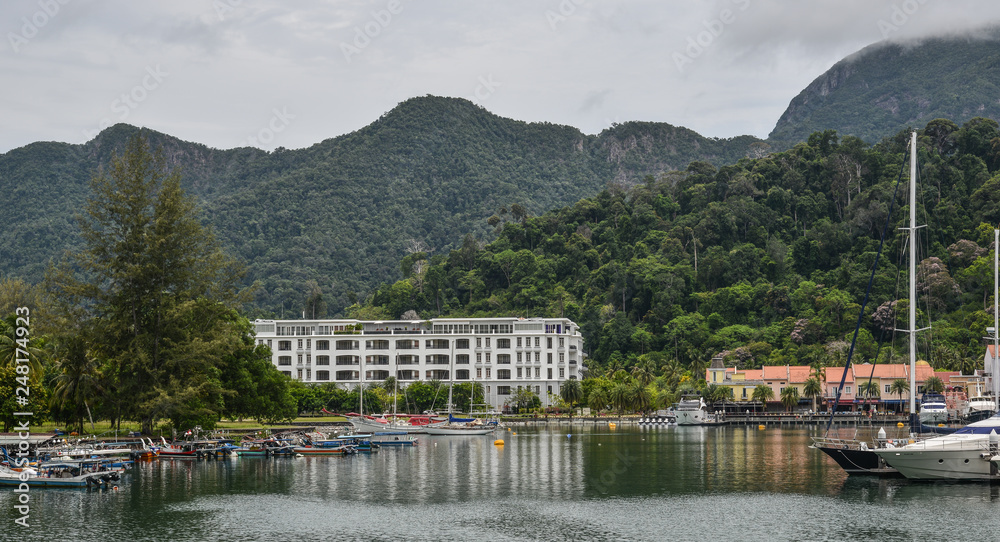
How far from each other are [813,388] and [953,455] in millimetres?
96449

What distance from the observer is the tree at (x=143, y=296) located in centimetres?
7256

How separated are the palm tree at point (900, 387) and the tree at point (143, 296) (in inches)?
4122

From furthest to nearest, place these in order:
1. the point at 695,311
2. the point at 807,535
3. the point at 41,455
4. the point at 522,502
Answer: the point at 695,311, the point at 41,455, the point at 522,502, the point at 807,535

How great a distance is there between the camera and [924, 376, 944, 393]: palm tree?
121 m

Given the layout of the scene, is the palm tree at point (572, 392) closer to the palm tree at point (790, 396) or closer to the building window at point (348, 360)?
the palm tree at point (790, 396)

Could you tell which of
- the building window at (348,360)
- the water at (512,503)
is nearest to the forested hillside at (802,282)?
the building window at (348,360)

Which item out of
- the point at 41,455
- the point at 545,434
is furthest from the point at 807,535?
the point at 545,434

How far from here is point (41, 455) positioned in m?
61.1

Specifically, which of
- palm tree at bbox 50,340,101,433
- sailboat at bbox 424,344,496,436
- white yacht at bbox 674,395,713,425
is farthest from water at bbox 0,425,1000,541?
white yacht at bbox 674,395,713,425

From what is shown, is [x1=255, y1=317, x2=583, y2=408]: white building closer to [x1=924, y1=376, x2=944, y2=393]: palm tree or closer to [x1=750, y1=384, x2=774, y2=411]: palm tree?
[x1=750, y1=384, x2=774, y2=411]: palm tree

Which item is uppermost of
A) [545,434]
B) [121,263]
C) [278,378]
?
[121,263]

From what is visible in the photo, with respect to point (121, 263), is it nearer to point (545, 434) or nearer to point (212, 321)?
point (212, 321)

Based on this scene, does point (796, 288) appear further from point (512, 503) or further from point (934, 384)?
point (512, 503)

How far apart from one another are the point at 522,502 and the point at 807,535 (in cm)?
1609
